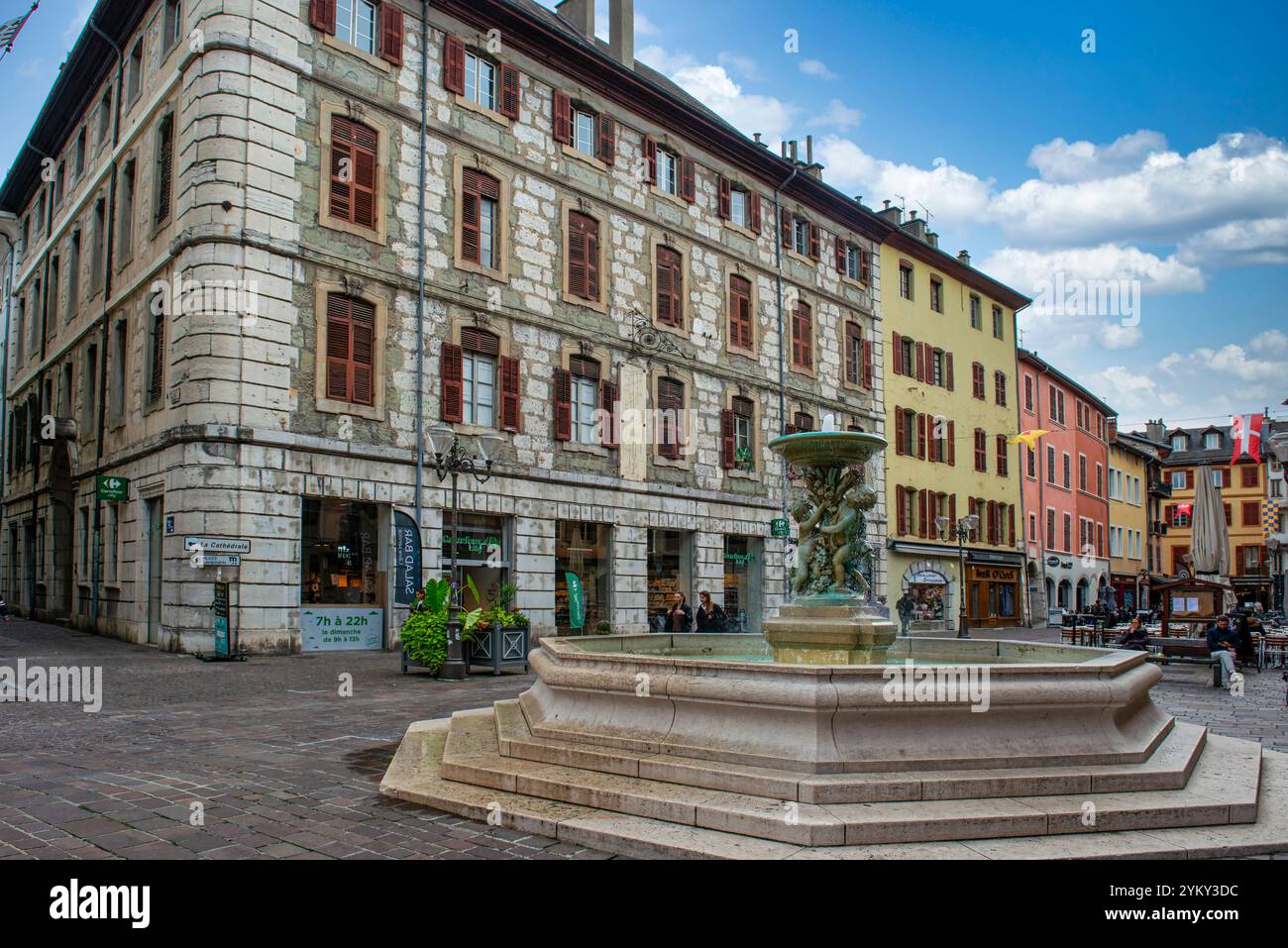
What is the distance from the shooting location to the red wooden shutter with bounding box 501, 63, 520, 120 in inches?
885

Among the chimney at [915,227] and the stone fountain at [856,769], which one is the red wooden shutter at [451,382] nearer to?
the stone fountain at [856,769]

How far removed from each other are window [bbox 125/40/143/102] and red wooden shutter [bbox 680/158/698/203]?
13.3 metres

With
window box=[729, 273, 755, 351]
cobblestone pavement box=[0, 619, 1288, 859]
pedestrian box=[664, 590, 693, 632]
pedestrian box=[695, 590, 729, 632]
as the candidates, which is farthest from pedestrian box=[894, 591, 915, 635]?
cobblestone pavement box=[0, 619, 1288, 859]

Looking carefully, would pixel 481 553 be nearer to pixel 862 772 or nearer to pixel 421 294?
pixel 421 294

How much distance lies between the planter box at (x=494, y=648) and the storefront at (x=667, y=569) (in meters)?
9.13

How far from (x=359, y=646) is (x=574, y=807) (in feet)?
45.6

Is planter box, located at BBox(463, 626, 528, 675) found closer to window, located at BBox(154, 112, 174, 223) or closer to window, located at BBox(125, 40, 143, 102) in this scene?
window, located at BBox(154, 112, 174, 223)

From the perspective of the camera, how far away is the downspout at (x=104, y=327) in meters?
22.5

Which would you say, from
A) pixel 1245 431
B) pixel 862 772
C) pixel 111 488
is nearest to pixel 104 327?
pixel 111 488

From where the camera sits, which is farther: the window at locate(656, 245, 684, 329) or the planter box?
the window at locate(656, 245, 684, 329)

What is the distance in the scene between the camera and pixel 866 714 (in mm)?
5898

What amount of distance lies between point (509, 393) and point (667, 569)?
7.07m

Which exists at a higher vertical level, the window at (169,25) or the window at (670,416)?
the window at (169,25)

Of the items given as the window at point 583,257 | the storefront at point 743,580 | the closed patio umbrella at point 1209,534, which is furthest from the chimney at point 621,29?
the closed patio umbrella at point 1209,534
